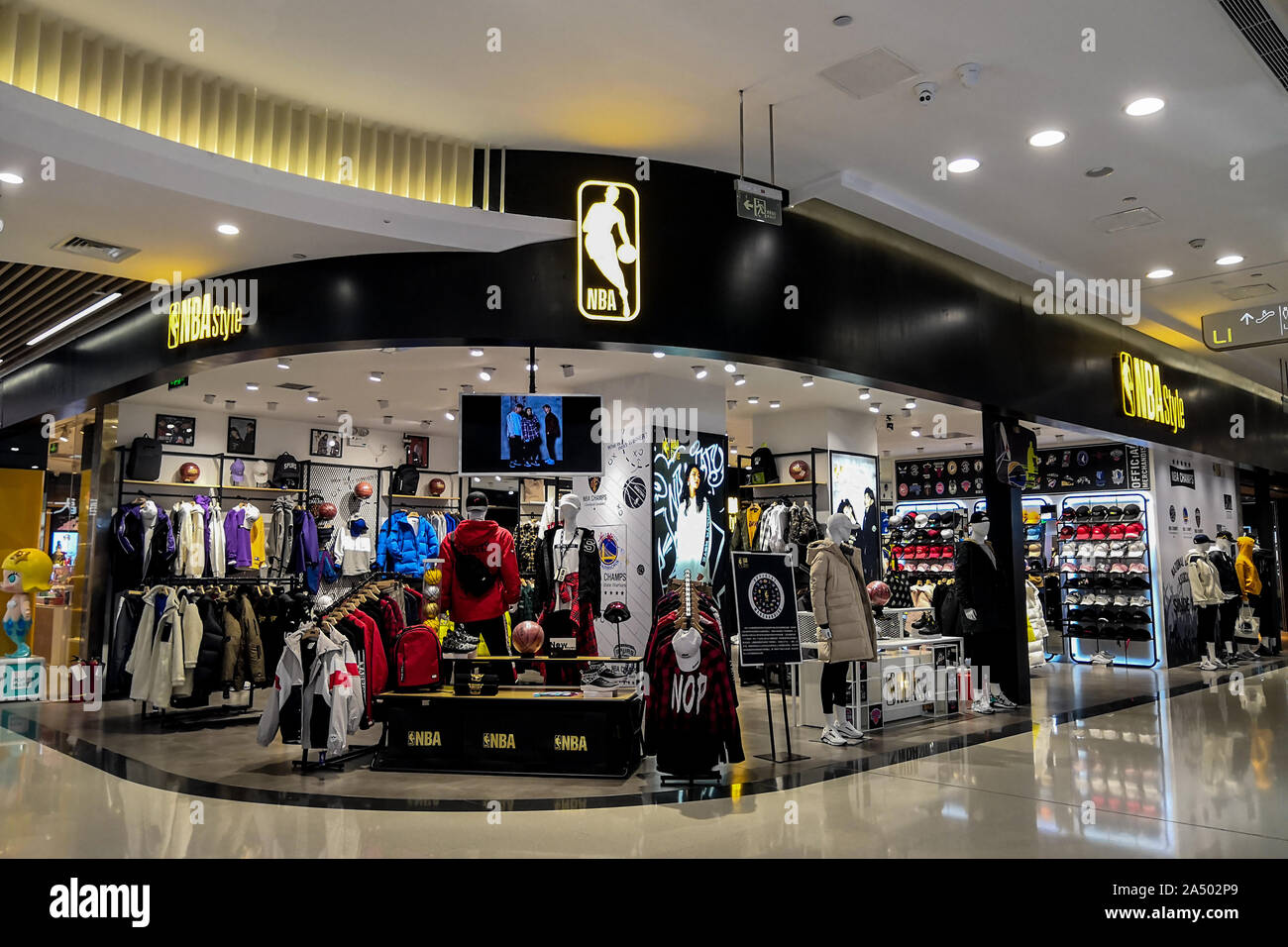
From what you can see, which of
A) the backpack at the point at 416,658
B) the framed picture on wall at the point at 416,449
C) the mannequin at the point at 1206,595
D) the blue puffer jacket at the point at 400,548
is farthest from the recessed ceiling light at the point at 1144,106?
the framed picture on wall at the point at 416,449

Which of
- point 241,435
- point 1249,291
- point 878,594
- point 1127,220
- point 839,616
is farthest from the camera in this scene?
point 241,435

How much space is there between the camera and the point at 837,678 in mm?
6898

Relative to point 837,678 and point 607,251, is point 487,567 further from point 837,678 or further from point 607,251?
point 837,678

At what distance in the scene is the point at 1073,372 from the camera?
8.85 m

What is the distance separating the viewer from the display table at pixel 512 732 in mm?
5590

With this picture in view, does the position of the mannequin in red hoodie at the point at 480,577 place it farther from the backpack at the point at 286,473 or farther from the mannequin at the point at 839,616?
the backpack at the point at 286,473

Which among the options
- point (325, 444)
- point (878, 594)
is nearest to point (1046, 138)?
point (878, 594)

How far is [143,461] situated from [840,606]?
28.3 ft

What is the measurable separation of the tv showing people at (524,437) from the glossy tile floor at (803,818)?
7.67 ft

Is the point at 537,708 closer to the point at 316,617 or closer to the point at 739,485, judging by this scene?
the point at 316,617

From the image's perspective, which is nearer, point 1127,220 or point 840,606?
point 840,606

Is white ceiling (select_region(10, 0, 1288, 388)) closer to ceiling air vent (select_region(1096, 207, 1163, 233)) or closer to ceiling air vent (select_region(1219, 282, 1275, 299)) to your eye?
ceiling air vent (select_region(1096, 207, 1163, 233))

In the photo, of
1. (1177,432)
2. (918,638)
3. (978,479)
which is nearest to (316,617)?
(918,638)

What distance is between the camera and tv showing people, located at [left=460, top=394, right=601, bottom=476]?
635cm
